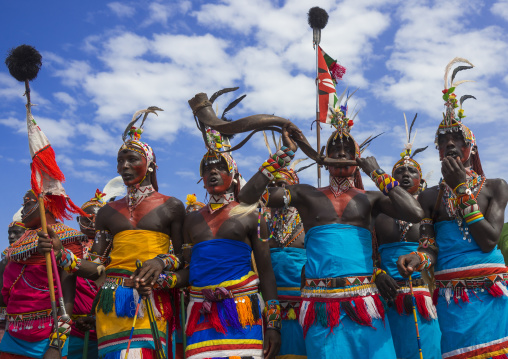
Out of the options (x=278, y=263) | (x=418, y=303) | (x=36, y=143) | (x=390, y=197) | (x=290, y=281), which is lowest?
(x=418, y=303)

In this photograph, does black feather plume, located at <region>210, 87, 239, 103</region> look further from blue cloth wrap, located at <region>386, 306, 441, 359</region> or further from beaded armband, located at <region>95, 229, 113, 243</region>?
blue cloth wrap, located at <region>386, 306, 441, 359</region>

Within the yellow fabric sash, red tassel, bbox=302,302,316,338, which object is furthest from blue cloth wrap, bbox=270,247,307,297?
red tassel, bbox=302,302,316,338

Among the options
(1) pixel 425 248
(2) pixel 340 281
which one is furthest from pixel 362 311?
(1) pixel 425 248

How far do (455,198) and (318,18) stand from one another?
688 cm

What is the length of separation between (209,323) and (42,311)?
7.49ft

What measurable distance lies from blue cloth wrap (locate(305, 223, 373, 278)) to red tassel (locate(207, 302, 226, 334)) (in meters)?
0.94

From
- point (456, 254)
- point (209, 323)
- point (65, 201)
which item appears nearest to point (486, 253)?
point (456, 254)

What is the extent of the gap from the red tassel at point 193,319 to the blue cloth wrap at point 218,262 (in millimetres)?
194

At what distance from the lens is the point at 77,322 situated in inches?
222

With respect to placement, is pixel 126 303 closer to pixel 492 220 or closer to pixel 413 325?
pixel 413 325

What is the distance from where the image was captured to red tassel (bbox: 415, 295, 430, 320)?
Answer: 5.35 m

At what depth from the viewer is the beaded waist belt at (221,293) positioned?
4586 mm

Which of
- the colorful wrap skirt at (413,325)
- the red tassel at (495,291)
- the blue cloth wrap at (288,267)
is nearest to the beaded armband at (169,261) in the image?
the blue cloth wrap at (288,267)

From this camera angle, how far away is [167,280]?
15.6ft
